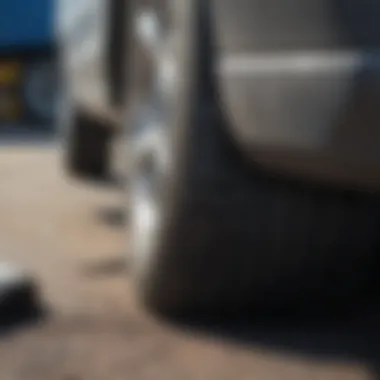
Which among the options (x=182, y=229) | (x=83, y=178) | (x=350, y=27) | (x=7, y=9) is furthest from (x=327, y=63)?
(x=7, y=9)

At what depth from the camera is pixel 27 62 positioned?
40.9 feet

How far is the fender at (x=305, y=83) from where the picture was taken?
5.69ft

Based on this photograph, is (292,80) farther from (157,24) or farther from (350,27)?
(157,24)

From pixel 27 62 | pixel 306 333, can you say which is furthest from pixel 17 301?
pixel 27 62

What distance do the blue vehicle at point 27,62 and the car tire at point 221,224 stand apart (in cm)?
956

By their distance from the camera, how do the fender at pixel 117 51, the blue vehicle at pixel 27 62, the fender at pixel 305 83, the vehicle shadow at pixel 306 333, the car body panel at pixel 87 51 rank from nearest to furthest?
the fender at pixel 305 83 → the vehicle shadow at pixel 306 333 → the fender at pixel 117 51 → the car body panel at pixel 87 51 → the blue vehicle at pixel 27 62

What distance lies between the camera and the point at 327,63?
5.86ft

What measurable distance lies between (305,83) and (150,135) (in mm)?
837

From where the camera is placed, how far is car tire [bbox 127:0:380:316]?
Result: 2.25 metres

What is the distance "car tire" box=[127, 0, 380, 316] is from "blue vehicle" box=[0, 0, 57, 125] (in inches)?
376

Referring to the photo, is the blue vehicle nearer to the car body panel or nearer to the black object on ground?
the car body panel

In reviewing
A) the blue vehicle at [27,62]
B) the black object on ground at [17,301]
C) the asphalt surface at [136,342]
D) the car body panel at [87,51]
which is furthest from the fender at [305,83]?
the blue vehicle at [27,62]

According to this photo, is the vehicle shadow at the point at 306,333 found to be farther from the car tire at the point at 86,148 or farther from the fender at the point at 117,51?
the car tire at the point at 86,148

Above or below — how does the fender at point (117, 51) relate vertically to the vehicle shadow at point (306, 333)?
above
